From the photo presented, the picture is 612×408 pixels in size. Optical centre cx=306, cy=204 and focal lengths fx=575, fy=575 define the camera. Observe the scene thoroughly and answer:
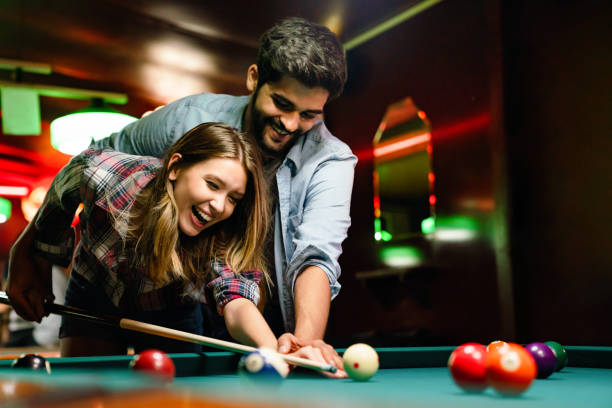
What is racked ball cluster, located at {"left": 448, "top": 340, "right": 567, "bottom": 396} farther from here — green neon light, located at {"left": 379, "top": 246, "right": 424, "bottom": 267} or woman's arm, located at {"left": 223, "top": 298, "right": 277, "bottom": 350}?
green neon light, located at {"left": 379, "top": 246, "right": 424, "bottom": 267}

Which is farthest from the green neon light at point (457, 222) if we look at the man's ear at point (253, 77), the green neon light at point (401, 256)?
the man's ear at point (253, 77)

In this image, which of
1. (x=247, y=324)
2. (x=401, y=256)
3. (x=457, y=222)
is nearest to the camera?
(x=247, y=324)

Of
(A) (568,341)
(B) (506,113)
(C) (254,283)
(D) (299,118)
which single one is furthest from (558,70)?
(C) (254,283)

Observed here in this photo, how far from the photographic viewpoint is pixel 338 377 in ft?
4.25

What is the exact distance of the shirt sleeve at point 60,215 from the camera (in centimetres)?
192

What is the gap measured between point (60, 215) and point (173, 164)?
46 centimetres

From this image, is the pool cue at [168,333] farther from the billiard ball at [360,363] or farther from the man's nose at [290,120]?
the man's nose at [290,120]

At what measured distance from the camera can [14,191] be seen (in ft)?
22.2

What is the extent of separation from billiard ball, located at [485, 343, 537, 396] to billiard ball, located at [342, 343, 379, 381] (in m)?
0.29

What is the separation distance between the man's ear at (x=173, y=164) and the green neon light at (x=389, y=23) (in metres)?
2.88

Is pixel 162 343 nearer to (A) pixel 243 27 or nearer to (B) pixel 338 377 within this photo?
(B) pixel 338 377

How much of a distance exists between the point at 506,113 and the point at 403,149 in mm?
926

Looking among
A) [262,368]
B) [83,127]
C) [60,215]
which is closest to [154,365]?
[262,368]

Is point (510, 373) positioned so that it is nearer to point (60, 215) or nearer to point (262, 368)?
point (262, 368)
